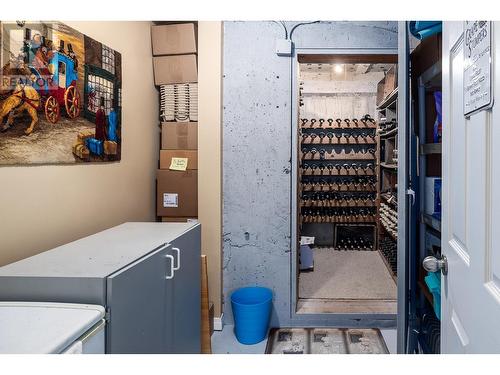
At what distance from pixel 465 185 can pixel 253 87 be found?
2.10m

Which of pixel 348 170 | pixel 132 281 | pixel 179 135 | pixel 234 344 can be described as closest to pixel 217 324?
pixel 234 344

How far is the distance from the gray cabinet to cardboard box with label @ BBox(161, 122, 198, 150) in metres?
0.99

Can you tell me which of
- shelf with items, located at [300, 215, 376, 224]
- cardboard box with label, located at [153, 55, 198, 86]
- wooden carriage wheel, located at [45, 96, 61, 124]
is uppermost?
cardboard box with label, located at [153, 55, 198, 86]

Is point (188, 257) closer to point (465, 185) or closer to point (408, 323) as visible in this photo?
point (408, 323)

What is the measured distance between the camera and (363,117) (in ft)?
18.7

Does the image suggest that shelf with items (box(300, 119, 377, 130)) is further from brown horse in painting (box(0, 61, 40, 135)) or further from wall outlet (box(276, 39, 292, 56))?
brown horse in painting (box(0, 61, 40, 135))

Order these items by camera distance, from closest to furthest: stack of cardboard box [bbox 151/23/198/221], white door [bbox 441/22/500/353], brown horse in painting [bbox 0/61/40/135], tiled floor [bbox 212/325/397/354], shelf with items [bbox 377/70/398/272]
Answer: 1. white door [bbox 441/22/500/353]
2. brown horse in painting [bbox 0/61/40/135]
3. tiled floor [bbox 212/325/397/354]
4. stack of cardboard box [bbox 151/23/198/221]
5. shelf with items [bbox 377/70/398/272]

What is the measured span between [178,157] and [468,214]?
2320mm

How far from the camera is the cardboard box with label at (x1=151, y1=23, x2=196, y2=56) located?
2832 mm

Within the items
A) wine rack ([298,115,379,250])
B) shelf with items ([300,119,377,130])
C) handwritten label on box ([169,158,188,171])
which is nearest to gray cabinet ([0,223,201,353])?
handwritten label on box ([169,158,188,171])

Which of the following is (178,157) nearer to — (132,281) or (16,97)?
(16,97)

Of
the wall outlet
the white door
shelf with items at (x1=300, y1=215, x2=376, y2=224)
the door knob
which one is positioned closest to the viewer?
the white door

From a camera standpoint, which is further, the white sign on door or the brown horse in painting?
the brown horse in painting
